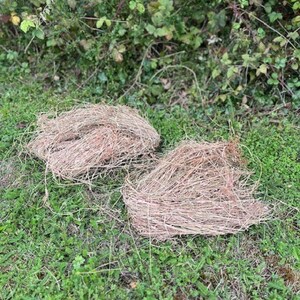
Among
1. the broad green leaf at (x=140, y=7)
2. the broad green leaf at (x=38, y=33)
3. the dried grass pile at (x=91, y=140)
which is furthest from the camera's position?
the broad green leaf at (x=38, y=33)

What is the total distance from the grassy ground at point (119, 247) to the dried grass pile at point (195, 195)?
0.08 meters

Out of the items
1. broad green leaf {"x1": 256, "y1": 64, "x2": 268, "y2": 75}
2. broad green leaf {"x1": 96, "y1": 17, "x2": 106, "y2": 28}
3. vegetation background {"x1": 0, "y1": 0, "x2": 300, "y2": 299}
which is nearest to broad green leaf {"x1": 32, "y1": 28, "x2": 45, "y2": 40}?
vegetation background {"x1": 0, "y1": 0, "x2": 300, "y2": 299}

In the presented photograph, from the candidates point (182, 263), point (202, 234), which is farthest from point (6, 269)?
point (202, 234)

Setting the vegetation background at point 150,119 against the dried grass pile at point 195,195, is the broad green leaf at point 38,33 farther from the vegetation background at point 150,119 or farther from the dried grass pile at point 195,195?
the dried grass pile at point 195,195

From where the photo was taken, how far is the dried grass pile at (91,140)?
2580 mm

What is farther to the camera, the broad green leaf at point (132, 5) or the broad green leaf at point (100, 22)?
the broad green leaf at point (100, 22)

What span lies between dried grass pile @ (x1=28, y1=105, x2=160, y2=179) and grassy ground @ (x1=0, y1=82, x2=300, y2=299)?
105mm

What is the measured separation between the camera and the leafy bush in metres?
3.03

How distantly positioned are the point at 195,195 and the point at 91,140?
807 millimetres

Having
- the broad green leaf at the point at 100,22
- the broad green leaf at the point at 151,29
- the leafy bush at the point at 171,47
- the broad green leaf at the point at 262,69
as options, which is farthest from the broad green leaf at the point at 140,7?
the broad green leaf at the point at 262,69

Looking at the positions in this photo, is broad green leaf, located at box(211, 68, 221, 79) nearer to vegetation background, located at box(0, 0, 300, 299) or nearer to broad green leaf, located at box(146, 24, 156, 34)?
vegetation background, located at box(0, 0, 300, 299)

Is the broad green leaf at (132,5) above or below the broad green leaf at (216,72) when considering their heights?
above

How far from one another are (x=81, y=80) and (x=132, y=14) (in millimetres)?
717

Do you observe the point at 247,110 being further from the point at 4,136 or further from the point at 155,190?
the point at 4,136
